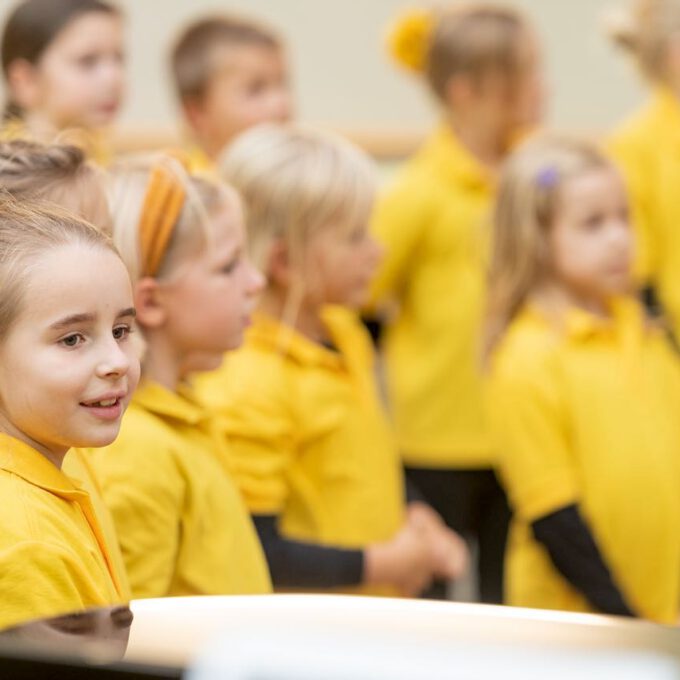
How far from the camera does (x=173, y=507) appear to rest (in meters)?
1.26

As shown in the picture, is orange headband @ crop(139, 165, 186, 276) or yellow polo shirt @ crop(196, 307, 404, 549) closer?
orange headband @ crop(139, 165, 186, 276)

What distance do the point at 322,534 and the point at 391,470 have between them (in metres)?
0.14

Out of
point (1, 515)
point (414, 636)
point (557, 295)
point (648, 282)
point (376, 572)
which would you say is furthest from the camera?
point (648, 282)

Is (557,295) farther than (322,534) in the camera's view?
Yes

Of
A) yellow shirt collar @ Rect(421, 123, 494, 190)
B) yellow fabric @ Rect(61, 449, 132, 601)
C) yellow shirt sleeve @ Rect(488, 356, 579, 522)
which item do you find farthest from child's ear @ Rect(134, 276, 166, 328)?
yellow shirt collar @ Rect(421, 123, 494, 190)

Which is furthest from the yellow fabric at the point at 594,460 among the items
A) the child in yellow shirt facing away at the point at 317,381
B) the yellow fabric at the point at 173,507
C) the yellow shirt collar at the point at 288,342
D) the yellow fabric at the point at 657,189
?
the yellow fabric at the point at 657,189

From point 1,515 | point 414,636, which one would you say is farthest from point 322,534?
point 414,636

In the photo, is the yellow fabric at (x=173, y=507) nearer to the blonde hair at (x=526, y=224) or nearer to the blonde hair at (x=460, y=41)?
the blonde hair at (x=526, y=224)

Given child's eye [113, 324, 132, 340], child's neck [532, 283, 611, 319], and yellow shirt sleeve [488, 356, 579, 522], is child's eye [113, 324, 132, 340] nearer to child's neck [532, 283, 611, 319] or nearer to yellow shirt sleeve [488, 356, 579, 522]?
yellow shirt sleeve [488, 356, 579, 522]

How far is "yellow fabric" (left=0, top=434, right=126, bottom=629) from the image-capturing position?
92 cm

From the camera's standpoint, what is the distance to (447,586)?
8.12ft

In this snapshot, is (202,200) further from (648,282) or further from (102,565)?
(648,282)

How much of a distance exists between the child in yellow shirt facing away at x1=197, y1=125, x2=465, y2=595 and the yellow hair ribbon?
849 mm

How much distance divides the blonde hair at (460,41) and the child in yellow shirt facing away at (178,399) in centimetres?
123
